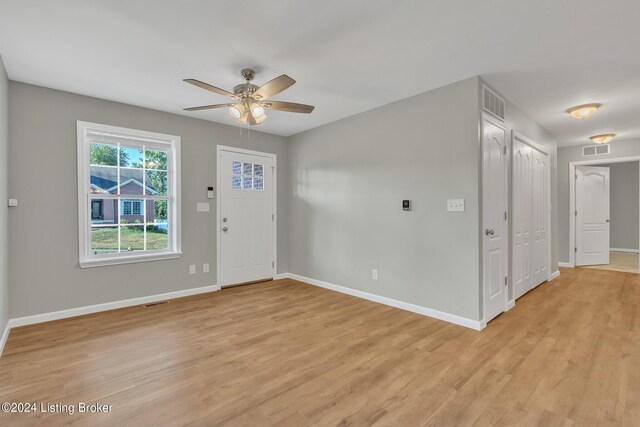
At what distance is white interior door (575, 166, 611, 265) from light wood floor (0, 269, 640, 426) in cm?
288

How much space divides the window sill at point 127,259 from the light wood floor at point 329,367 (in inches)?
23.8

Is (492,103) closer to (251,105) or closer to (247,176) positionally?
(251,105)

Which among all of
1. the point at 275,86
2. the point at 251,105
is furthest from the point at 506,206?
the point at 251,105

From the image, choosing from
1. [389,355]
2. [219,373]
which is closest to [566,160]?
[389,355]

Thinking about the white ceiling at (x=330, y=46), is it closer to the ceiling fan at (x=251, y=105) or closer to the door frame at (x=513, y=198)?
the ceiling fan at (x=251, y=105)

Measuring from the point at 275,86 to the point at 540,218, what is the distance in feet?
15.1

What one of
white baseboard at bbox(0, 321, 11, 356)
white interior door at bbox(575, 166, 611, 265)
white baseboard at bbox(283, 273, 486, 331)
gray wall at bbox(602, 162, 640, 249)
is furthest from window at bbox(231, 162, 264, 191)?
gray wall at bbox(602, 162, 640, 249)

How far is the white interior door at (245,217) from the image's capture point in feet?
15.6

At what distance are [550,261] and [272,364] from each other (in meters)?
5.19

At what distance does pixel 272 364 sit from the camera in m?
2.41

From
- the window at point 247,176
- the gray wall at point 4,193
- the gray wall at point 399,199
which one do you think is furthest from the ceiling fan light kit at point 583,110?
the gray wall at point 4,193

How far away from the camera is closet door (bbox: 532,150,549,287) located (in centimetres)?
459

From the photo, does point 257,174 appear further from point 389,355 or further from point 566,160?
point 566,160

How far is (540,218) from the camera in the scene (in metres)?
4.76
